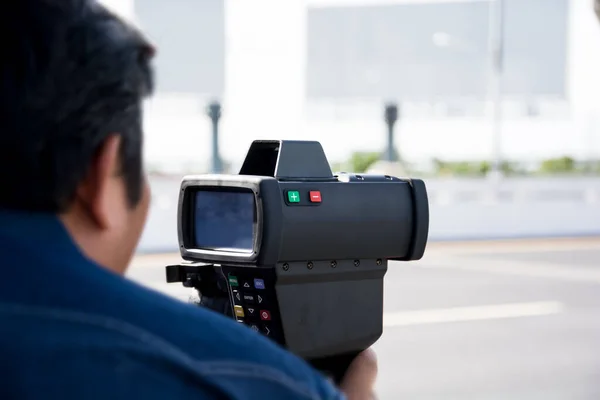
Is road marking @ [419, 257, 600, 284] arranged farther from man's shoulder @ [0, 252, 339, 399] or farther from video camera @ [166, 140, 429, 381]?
man's shoulder @ [0, 252, 339, 399]

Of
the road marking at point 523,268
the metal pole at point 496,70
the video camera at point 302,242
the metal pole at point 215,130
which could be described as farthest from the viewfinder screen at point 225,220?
the metal pole at point 496,70

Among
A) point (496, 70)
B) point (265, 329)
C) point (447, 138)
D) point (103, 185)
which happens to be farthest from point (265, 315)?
point (447, 138)

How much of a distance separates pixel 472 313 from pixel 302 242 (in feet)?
21.2

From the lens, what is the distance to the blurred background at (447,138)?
6059 mm

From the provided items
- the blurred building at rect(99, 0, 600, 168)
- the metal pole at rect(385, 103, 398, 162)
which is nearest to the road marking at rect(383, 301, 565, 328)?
the metal pole at rect(385, 103, 398, 162)

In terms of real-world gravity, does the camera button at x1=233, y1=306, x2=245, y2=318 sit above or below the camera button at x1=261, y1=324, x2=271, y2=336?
above

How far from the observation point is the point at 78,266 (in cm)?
60

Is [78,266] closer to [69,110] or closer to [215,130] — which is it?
[69,110]

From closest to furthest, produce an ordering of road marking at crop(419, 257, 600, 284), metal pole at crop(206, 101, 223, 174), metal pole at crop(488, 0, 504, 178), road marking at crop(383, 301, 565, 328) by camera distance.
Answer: road marking at crop(383, 301, 565, 328) < road marking at crop(419, 257, 600, 284) < metal pole at crop(206, 101, 223, 174) < metal pole at crop(488, 0, 504, 178)

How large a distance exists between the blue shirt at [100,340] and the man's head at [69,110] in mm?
24

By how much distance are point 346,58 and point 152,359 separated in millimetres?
27695

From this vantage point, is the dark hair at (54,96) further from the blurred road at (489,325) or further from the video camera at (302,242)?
the blurred road at (489,325)

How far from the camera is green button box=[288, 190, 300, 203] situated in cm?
115

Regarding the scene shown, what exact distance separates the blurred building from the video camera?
21.3 metres
